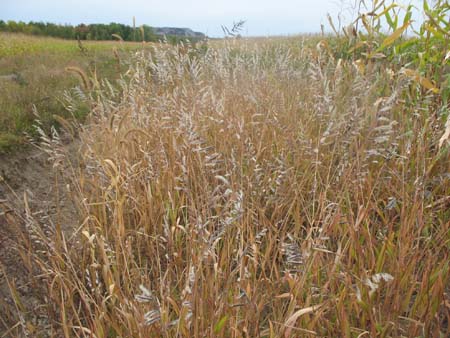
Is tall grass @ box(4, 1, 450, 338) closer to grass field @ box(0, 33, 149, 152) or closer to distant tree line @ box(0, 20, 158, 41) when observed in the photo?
grass field @ box(0, 33, 149, 152)

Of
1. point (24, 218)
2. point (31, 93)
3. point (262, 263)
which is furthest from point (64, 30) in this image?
point (262, 263)

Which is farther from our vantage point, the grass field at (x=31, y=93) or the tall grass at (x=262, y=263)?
the grass field at (x=31, y=93)

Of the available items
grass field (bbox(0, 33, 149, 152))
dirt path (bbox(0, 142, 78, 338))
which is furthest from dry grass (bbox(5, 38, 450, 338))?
grass field (bbox(0, 33, 149, 152))

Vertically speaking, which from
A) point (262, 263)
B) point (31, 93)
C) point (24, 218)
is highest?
point (31, 93)

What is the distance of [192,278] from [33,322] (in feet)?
3.53

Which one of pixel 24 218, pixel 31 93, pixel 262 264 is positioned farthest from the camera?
pixel 31 93

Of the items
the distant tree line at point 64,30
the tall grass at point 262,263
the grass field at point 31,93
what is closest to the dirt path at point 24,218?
the tall grass at point 262,263

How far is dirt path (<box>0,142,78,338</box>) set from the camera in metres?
1.63

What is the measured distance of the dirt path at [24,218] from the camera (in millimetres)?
1631

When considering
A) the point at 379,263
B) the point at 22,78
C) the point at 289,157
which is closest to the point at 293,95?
the point at 289,157

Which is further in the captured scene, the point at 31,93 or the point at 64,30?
the point at 64,30

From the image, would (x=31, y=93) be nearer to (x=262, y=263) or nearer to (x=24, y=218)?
(x=24, y=218)

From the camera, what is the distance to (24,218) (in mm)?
2086

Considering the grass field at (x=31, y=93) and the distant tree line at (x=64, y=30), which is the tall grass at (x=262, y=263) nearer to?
the grass field at (x=31, y=93)
